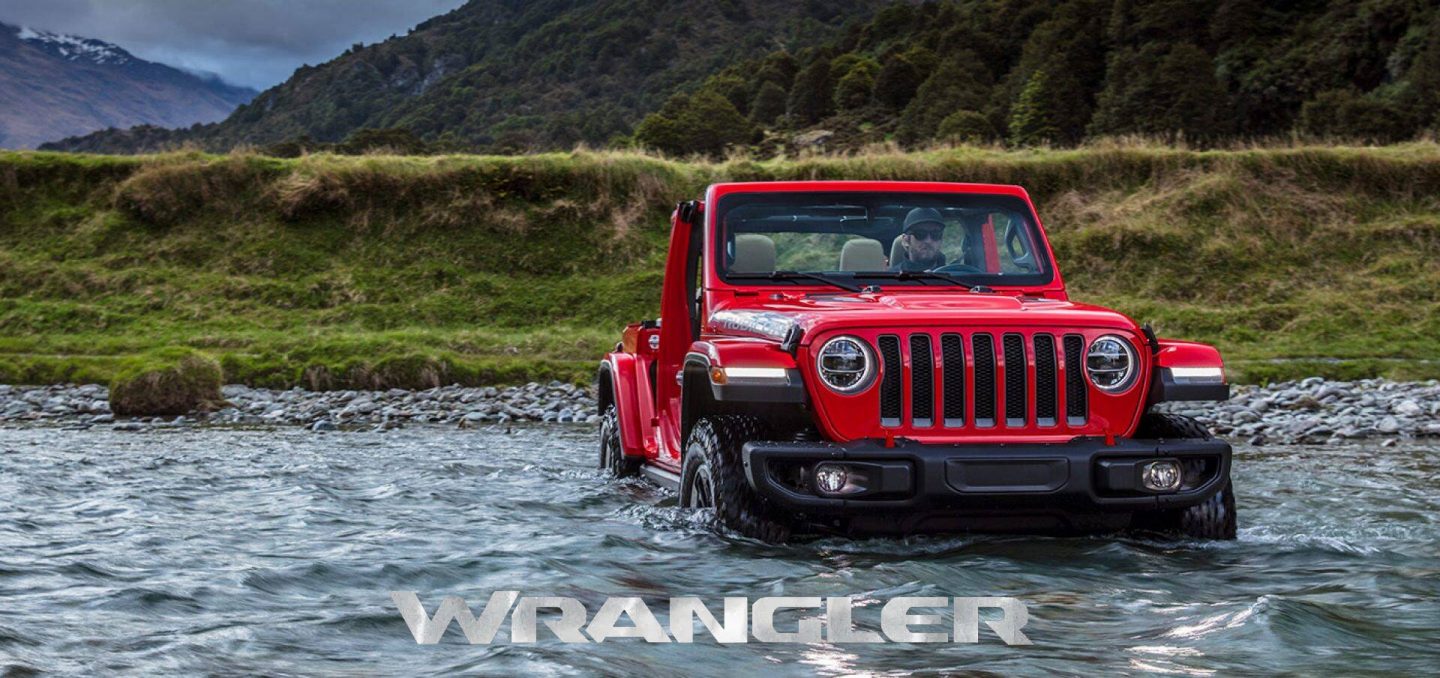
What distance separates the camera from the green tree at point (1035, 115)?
191ft

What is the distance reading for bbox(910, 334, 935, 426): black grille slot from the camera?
589 centimetres

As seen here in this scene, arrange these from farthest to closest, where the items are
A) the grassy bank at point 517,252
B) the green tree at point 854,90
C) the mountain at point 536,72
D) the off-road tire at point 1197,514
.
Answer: the mountain at point 536,72, the green tree at point 854,90, the grassy bank at point 517,252, the off-road tire at point 1197,514

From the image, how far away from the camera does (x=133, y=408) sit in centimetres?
1661

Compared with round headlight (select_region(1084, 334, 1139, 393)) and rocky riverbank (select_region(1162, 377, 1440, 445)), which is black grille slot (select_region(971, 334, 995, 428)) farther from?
rocky riverbank (select_region(1162, 377, 1440, 445))

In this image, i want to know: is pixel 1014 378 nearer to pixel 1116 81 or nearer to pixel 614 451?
pixel 614 451

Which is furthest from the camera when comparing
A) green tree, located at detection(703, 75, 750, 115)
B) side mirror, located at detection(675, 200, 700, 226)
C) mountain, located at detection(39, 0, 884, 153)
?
mountain, located at detection(39, 0, 884, 153)

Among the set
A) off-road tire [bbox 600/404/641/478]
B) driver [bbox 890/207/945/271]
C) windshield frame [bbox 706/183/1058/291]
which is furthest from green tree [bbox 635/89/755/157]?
driver [bbox 890/207/945/271]

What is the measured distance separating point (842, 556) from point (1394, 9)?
56156 mm

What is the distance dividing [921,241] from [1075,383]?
1812mm

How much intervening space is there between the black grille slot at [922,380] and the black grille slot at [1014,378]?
34 centimetres

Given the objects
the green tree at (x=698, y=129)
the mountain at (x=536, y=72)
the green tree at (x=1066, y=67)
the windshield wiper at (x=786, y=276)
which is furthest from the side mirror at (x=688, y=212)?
the mountain at (x=536, y=72)

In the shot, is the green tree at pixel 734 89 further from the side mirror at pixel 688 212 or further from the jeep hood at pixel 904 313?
the jeep hood at pixel 904 313

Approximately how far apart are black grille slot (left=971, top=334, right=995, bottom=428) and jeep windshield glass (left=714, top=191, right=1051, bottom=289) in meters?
1.49

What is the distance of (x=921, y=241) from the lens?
7.62m
